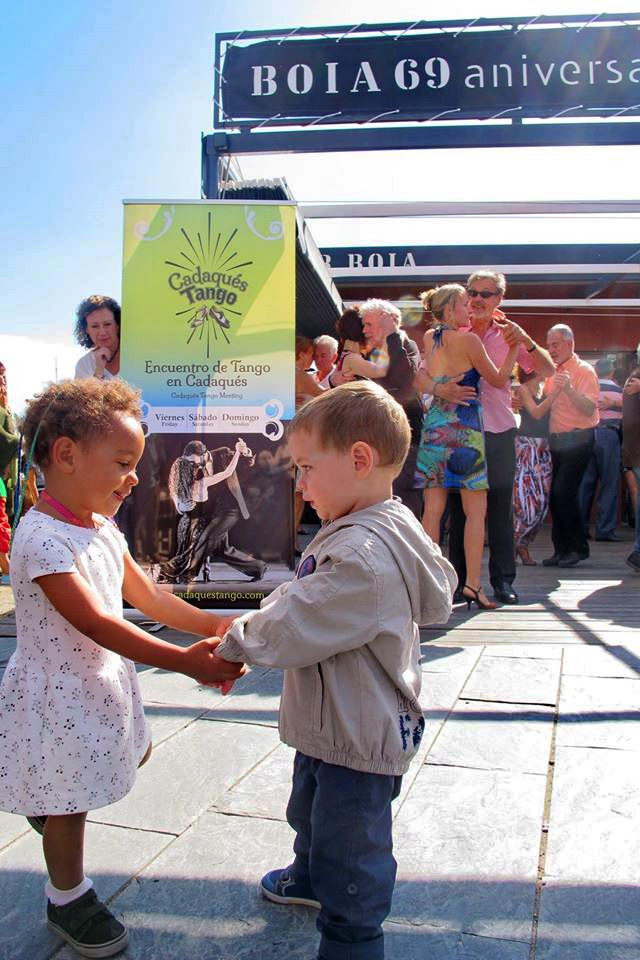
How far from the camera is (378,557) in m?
1.59

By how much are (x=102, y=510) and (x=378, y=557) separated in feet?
2.20

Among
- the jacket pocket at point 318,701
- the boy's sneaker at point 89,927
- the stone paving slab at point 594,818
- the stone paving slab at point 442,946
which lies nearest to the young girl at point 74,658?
the boy's sneaker at point 89,927

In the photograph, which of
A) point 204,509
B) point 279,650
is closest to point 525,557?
point 204,509

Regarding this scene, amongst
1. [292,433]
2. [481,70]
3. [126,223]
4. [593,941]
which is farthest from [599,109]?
[593,941]

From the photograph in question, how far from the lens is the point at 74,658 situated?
5.85ft

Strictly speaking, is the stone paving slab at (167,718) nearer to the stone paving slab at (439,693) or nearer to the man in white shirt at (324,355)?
the stone paving slab at (439,693)

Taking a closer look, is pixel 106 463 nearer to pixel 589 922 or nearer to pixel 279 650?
pixel 279 650

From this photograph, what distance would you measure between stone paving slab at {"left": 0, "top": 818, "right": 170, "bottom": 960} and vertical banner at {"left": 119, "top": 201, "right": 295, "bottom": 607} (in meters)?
2.34

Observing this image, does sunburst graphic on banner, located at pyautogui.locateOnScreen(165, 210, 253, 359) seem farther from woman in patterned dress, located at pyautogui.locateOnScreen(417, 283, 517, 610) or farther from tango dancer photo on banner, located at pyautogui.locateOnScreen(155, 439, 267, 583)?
woman in patterned dress, located at pyautogui.locateOnScreen(417, 283, 517, 610)

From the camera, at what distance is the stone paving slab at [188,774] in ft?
7.59

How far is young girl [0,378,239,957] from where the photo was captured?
1.71 metres

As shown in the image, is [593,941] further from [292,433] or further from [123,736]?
[292,433]

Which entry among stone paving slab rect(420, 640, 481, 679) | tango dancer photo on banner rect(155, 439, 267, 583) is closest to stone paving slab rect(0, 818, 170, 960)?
stone paving slab rect(420, 640, 481, 679)

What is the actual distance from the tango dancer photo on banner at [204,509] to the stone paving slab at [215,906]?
2369 mm
